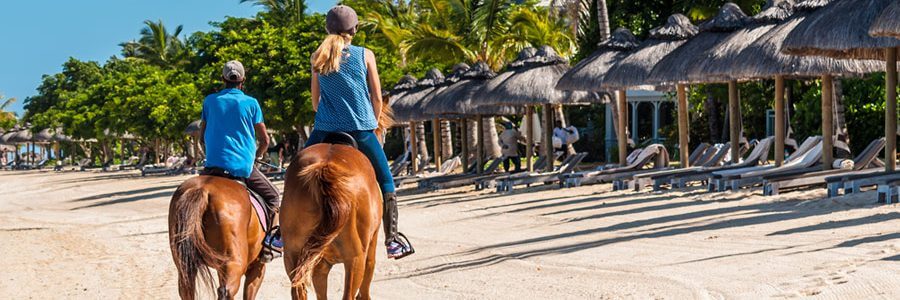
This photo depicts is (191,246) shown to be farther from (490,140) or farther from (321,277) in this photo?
(490,140)

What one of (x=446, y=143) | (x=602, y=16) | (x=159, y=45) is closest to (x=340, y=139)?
(x=602, y=16)

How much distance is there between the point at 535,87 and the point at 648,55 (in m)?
2.63

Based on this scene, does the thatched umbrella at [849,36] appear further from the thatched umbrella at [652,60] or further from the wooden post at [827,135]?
the thatched umbrella at [652,60]

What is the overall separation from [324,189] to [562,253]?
16.5 ft

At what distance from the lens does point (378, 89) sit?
640 centimetres

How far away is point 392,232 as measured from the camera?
6391mm

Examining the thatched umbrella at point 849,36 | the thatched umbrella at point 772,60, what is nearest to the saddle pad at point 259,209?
the thatched umbrella at point 849,36

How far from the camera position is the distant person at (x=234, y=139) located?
663 centimetres

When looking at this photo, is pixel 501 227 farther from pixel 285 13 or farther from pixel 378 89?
pixel 285 13

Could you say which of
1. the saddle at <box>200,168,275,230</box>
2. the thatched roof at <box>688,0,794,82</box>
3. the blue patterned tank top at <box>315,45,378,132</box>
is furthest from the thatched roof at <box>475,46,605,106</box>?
the blue patterned tank top at <box>315,45,378,132</box>

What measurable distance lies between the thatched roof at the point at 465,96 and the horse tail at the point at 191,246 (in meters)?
17.4

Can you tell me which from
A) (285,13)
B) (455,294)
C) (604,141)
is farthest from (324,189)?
(285,13)

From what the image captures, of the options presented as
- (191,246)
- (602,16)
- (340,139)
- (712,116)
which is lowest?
(191,246)

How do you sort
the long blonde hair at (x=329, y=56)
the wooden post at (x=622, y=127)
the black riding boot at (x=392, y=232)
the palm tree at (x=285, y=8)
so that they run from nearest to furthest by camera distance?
the long blonde hair at (x=329, y=56)
the black riding boot at (x=392, y=232)
the wooden post at (x=622, y=127)
the palm tree at (x=285, y=8)
